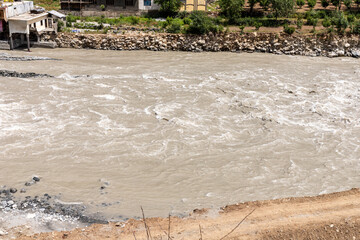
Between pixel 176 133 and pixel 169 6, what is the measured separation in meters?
27.3

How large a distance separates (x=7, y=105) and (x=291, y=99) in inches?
643

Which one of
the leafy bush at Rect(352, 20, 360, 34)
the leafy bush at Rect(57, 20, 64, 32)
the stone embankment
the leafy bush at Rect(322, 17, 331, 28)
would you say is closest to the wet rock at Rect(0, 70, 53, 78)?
the stone embankment

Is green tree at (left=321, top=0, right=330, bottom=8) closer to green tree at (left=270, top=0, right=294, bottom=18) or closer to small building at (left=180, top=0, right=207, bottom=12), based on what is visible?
green tree at (left=270, top=0, right=294, bottom=18)

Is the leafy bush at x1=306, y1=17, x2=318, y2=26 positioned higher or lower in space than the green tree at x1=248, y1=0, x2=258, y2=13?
lower

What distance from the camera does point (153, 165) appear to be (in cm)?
1582

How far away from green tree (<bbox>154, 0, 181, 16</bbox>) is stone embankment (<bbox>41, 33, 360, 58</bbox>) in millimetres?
6318

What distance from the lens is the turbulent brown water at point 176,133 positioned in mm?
14172

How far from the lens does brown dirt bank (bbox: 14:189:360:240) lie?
409 inches

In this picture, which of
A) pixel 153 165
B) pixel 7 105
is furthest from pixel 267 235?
pixel 7 105

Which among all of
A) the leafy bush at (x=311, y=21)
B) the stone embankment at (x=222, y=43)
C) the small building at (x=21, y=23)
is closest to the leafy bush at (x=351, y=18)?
the leafy bush at (x=311, y=21)

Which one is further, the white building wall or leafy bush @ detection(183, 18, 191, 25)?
leafy bush @ detection(183, 18, 191, 25)

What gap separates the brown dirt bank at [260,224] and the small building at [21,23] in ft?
91.5

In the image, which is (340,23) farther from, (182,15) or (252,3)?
(182,15)

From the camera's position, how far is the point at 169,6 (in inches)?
1684
